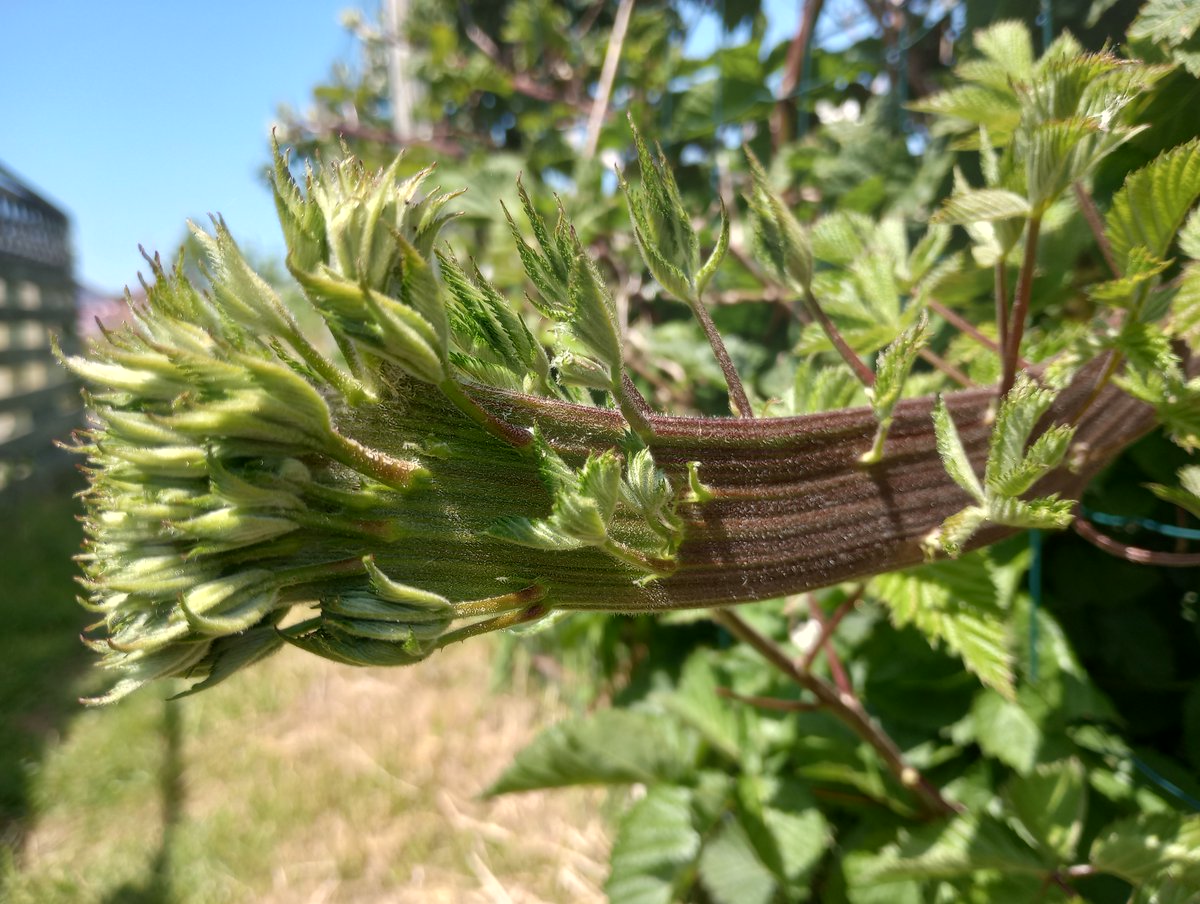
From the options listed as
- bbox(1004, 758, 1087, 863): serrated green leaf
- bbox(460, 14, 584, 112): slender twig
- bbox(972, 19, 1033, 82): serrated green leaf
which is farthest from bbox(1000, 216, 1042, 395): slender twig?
bbox(460, 14, 584, 112): slender twig

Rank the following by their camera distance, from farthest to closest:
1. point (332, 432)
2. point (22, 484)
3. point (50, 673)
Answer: point (22, 484)
point (50, 673)
point (332, 432)

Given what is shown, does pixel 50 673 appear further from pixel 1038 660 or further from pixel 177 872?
pixel 1038 660

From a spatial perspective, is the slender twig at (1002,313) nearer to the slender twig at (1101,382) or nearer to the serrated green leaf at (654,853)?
the slender twig at (1101,382)

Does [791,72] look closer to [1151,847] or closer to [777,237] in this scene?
[777,237]

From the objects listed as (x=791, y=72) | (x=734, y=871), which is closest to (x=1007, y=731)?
(x=734, y=871)

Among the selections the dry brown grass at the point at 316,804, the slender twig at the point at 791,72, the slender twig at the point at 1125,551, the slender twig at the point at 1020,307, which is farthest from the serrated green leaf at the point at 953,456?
the dry brown grass at the point at 316,804

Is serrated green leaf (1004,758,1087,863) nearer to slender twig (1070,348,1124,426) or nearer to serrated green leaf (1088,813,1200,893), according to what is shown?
serrated green leaf (1088,813,1200,893)

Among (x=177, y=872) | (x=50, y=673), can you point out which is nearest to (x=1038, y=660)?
(x=177, y=872)
